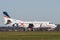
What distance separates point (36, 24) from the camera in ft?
374

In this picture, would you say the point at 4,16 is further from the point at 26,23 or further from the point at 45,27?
the point at 45,27

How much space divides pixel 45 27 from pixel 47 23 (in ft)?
15.3

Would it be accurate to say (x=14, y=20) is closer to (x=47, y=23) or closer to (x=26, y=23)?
(x=26, y=23)

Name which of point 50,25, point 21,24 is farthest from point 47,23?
point 21,24

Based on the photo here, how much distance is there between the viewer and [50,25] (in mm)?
108000

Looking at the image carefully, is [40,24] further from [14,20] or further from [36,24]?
[14,20]

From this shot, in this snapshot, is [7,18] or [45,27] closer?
[45,27]

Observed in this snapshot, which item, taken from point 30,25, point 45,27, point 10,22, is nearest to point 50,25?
point 45,27

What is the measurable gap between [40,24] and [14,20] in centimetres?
1125

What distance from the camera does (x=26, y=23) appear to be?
11519 centimetres

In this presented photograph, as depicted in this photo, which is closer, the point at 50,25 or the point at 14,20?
the point at 50,25

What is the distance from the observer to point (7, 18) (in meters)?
116

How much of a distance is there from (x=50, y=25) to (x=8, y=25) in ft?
58.8

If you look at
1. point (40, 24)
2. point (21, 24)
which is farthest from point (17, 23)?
point (40, 24)
